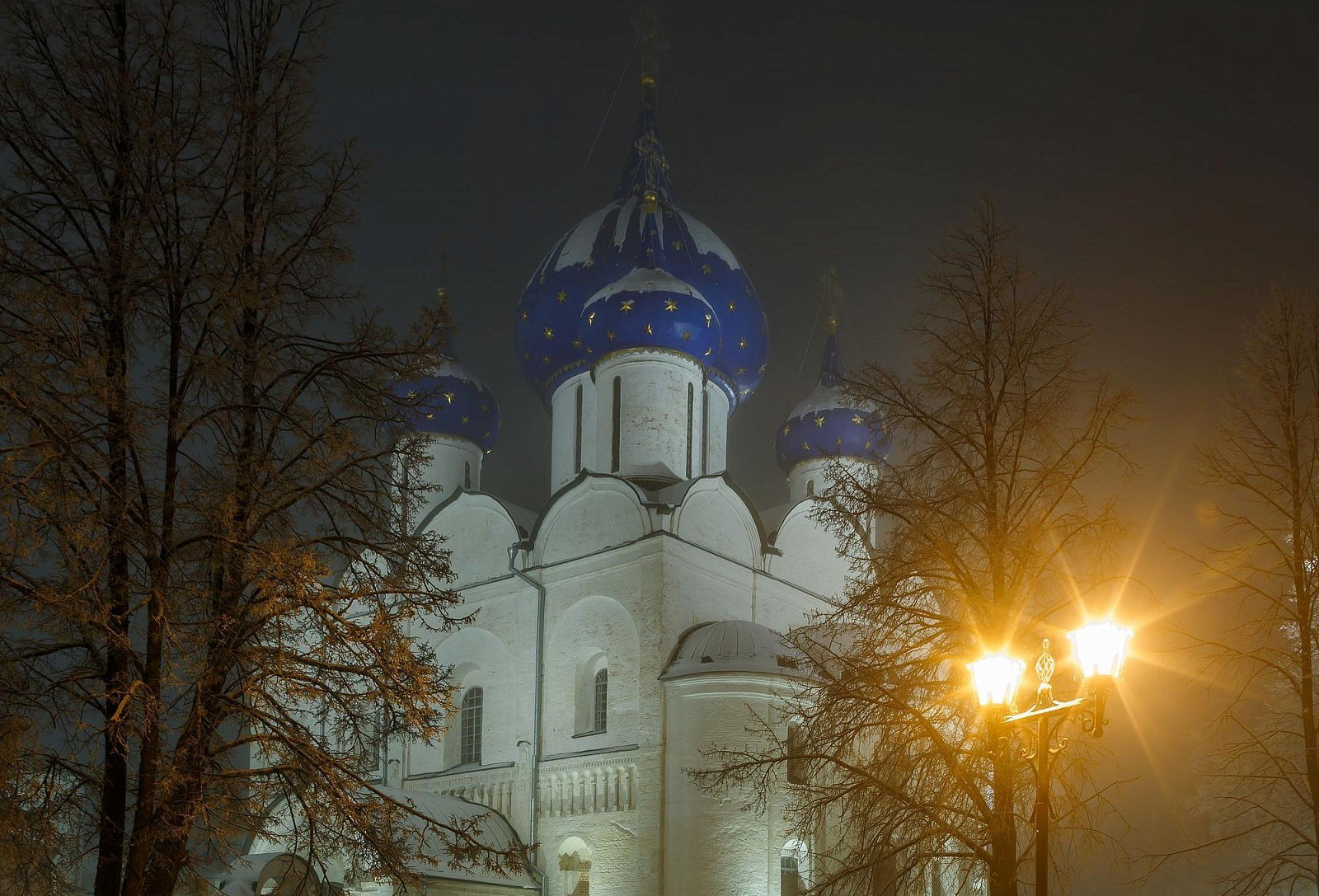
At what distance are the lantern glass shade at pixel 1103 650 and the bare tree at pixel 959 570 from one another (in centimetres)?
188

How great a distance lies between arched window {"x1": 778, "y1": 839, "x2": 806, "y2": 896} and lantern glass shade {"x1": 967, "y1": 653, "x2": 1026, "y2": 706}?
31.1ft

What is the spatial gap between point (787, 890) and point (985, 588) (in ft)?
28.7

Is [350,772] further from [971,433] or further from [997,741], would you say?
[971,433]

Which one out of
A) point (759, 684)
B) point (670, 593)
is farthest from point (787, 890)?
point (670, 593)

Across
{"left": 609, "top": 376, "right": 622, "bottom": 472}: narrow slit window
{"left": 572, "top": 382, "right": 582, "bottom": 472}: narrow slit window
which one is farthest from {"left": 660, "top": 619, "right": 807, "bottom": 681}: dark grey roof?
{"left": 572, "top": 382, "right": 582, "bottom": 472}: narrow slit window

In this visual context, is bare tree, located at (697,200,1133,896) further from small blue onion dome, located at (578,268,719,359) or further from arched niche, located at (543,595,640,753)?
small blue onion dome, located at (578,268,719,359)

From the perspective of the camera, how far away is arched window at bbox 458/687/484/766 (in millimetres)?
20578

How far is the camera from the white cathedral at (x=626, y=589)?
1750cm

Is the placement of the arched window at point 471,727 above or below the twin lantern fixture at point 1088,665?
above

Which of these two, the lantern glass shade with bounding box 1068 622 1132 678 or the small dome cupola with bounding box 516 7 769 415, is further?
the small dome cupola with bounding box 516 7 769 415

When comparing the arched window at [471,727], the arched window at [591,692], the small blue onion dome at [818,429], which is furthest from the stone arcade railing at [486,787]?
the small blue onion dome at [818,429]

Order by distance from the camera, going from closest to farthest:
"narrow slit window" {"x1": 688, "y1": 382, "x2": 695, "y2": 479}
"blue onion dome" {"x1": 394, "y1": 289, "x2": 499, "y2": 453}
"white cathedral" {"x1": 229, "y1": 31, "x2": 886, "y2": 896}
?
"white cathedral" {"x1": 229, "y1": 31, "x2": 886, "y2": 896} → "narrow slit window" {"x1": 688, "y1": 382, "x2": 695, "y2": 479} → "blue onion dome" {"x1": 394, "y1": 289, "x2": 499, "y2": 453}

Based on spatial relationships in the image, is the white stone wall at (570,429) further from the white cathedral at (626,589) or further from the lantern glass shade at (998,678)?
the lantern glass shade at (998,678)

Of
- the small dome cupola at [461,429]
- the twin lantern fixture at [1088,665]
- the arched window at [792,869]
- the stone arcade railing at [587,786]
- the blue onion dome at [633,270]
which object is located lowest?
the arched window at [792,869]
